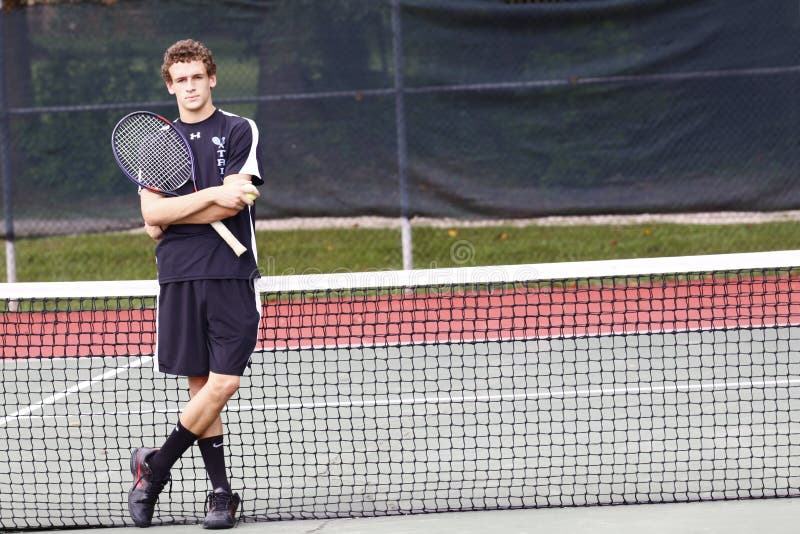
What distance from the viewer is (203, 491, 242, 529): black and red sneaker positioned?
3.81m

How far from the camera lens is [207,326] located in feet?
12.5

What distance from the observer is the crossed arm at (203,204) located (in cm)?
369

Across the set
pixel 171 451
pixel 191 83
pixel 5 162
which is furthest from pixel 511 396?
pixel 5 162

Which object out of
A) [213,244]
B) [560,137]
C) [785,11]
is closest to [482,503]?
[213,244]

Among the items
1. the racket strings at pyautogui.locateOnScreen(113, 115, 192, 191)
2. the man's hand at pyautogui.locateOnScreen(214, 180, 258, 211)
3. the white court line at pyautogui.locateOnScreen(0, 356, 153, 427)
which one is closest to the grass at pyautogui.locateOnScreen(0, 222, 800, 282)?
the white court line at pyautogui.locateOnScreen(0, 356, 153, 427)

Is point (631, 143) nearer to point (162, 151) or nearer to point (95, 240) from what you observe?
point (95, 240)

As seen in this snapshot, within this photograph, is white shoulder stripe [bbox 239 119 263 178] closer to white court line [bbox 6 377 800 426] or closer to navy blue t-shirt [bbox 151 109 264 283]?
navy blue t-shirt [bbox 151 109 264 283]

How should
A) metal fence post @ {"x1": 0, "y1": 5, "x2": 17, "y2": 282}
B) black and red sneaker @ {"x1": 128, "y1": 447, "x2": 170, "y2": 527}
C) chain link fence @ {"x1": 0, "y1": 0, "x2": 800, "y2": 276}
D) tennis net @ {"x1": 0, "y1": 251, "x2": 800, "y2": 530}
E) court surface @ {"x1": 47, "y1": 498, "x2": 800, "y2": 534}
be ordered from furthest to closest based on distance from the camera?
metal fence post @ {"x1": 0, "y1": 5, "x2": 17, "y2": 282} < chain link fence @ {"x1": 0, "y1": 0, "x2": 800, "y2": 276} < tennis net @ {"x1": 0, "y1": 251, "x2": 800, "y2": 530} < black and red sneaker @ {"x1": 128, "y1": 447, "x2": 170, "y2": 527} < court surface @ {"x1": 47, "y1": 498, "x2": 800, "y2": 534}

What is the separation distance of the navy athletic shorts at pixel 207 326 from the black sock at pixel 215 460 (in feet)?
0.80

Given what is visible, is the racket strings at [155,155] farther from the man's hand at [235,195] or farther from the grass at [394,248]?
the grass at [394,248]

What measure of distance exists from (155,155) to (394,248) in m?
6.59

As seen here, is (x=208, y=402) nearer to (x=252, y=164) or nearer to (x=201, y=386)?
(x=201, y=386)

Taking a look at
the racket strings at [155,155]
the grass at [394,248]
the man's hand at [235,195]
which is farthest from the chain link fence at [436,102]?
the man's hand at [235,195]

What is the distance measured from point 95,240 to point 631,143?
458 centimetres
